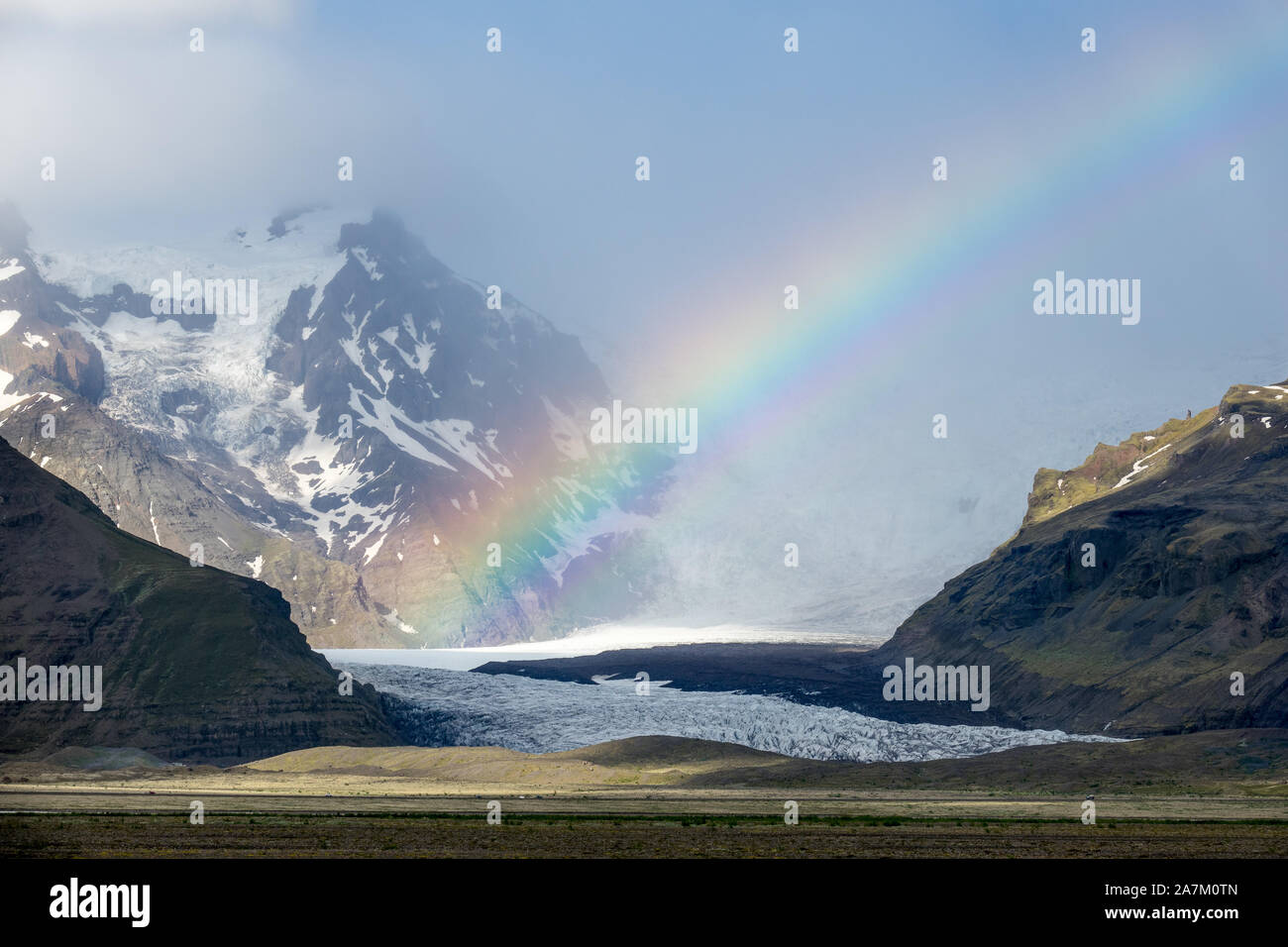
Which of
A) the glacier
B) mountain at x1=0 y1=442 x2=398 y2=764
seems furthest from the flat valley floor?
the glacier

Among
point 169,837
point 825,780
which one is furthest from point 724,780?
point 169,837

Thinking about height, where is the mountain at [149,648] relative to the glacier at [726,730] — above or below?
above

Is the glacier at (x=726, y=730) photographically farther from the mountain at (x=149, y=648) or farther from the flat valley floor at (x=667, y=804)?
the flat valley floor at (x=667, y=804)

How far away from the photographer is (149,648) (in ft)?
567

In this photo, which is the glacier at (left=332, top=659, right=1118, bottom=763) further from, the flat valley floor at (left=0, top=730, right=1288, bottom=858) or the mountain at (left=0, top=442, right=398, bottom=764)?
the flat valley floor at (left=0, top=730, right=1288, bottom=858)

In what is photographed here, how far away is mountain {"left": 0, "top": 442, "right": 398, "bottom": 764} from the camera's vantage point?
528ft

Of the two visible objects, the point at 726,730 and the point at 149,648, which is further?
the point at 726,730

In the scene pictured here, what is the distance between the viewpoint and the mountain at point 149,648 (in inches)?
6339

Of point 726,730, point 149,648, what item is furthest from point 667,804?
point 149,648

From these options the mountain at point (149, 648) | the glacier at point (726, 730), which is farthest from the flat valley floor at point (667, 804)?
the glacier at point (726, 730)

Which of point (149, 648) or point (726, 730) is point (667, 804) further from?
point (149, 648)
